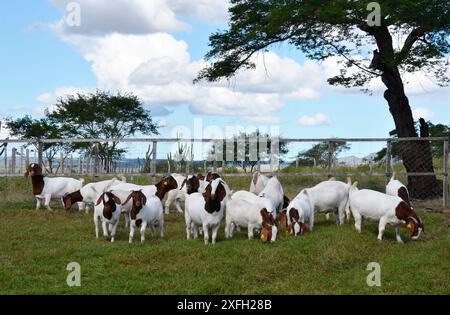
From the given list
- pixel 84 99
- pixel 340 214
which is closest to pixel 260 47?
pixel 340 214

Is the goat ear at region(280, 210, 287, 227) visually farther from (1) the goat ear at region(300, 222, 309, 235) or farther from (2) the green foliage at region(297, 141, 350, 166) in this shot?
(2) the green foliage at region(297, 141, 350, 166)

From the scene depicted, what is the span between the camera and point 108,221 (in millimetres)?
12875

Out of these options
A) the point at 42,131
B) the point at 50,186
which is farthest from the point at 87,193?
the point at 42,131

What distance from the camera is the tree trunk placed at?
21.8 m

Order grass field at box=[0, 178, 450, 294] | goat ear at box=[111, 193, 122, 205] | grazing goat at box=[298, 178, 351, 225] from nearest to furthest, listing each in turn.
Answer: grass field at box=[0, 178, 450, 294] → goat ear at box=[111, 193, 122, 205] → grazing goat at box=[298, 178, 351, 225]

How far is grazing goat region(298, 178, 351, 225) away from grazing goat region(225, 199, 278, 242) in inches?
86.2

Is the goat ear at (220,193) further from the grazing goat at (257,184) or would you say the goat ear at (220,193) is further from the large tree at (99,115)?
the large tree at (99,115)

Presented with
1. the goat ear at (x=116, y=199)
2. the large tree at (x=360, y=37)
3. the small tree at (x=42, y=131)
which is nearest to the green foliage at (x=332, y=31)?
the large tree at (x=360, y=37)

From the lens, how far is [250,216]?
41.8 feet

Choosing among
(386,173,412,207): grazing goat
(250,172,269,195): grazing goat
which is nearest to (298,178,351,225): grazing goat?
(386,173,412,207): grazing goat

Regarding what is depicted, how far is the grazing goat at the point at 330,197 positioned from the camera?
14.7 m

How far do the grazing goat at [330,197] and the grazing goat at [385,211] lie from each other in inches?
39.8

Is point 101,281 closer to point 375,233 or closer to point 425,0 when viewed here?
point 375,233

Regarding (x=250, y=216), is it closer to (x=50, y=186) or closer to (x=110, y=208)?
(x=110, y=208)
